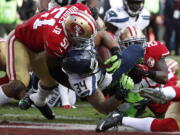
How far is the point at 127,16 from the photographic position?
410 inches

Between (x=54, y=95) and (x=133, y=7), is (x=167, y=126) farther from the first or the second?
(x=133, y=7)

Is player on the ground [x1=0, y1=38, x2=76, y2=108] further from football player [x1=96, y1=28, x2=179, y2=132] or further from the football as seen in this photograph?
football player [x1=96, y1=28, x2=179, y2=132]

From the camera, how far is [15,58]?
732 centimetres

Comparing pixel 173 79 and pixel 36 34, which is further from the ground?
pixel 36 34

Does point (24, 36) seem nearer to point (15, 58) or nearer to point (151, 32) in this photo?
point (15, 58)

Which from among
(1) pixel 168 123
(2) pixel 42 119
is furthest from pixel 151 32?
(1) pixel 168 123

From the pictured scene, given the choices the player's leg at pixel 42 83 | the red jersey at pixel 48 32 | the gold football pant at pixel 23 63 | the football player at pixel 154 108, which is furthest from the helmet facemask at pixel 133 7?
the red jersey at pixel 48 32

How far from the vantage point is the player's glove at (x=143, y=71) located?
7336mm

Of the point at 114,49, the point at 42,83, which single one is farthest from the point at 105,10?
the point at 42,83

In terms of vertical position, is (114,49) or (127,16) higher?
(114,49)

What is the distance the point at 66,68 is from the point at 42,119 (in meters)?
1.14

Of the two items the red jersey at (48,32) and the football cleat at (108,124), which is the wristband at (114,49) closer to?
the red jersey at (48,32)

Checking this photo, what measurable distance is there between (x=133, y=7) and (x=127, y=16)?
14 cm

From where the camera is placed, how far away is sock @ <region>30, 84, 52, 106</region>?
769cm
